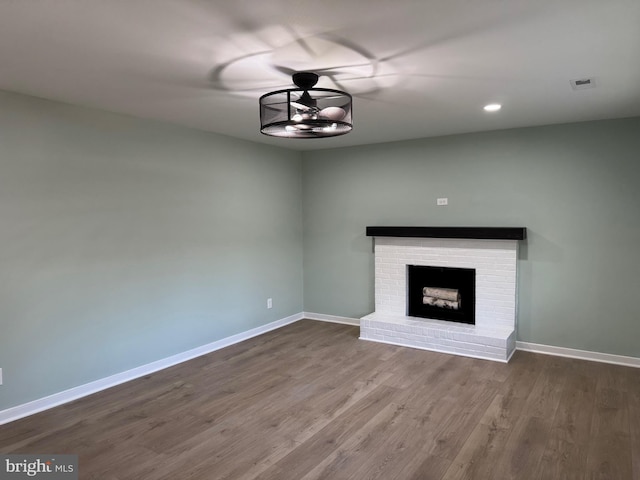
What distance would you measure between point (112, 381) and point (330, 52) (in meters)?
3.26

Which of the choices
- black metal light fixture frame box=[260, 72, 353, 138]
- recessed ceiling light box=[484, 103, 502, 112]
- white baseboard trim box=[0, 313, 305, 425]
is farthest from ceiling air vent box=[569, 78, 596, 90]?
white baseboard trim box=[0, 313, 305, 425]

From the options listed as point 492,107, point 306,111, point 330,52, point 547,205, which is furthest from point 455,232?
point 330,52

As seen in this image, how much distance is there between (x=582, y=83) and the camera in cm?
292

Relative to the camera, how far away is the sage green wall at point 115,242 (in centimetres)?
312

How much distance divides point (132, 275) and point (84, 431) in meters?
→ 1.37

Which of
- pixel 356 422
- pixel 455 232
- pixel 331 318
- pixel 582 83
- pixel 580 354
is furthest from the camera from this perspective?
pixel 331 318

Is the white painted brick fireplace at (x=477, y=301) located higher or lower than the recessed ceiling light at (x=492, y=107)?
lower

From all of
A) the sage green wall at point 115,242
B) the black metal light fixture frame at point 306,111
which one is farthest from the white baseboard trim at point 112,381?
the black metal light fixture frame at point 306,111

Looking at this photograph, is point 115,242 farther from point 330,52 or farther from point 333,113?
point 330,52

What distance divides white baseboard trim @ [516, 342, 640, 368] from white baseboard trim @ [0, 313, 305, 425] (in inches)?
120

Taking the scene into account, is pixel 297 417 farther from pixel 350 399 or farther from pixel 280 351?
pixel 280 351

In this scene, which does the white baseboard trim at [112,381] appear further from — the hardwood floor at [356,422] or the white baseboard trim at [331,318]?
the white baseboard trim at [331,318]

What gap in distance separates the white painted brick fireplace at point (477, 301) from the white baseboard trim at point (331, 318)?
52 centimetres

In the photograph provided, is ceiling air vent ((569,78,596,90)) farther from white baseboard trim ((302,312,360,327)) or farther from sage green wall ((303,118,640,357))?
white baseboard trim ((302,312,360,327))
